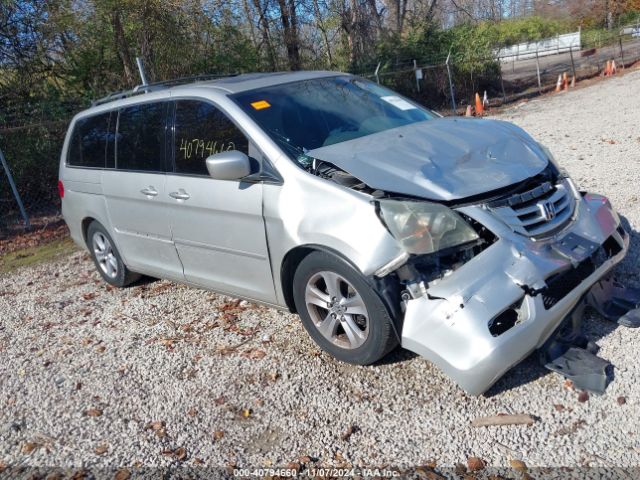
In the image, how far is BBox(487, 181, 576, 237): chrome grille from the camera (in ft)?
10.8

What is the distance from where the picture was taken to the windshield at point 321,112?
4.11 m

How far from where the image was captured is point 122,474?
10.5 feet

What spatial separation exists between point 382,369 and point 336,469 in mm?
884

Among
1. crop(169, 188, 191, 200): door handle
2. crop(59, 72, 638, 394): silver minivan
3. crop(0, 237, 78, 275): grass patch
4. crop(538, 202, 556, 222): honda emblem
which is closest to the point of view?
crop(59, 72, 638, 394): silver minivan

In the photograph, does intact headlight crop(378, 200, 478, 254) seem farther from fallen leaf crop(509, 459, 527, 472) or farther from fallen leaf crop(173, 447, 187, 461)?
fallen leaf crop(173, 447, 187, 461)

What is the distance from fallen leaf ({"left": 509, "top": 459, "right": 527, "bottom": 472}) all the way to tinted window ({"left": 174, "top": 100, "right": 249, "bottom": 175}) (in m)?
2.56

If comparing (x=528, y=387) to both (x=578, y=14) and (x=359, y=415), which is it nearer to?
(x=359, y=415)

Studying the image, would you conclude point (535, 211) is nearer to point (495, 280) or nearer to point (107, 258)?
point (495, 280)

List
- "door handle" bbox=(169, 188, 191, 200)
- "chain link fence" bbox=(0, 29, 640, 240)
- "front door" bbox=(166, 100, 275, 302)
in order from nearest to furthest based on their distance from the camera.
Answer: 1. "front door" bbox=(166, 100, 275, 302)
2. "door handle" bbox=(169, 188, 191, 200)
3. "chain link fence" bbox=(0, 29, 640, 240)

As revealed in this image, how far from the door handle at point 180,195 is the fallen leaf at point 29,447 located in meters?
1.96

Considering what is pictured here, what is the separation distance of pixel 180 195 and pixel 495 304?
2.61 m

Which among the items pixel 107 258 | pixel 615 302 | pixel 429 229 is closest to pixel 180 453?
pixel 429 229

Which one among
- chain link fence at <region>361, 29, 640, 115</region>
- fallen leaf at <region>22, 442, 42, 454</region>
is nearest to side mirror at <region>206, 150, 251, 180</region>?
fallen leaf at <region>22, 442, 42, 454</region>

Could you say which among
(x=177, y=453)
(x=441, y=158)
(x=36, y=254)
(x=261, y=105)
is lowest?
(x=36, y=254)
